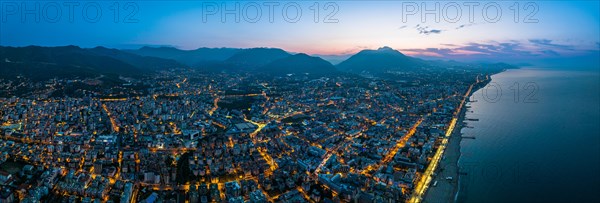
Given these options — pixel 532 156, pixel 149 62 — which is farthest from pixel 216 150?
pixel 149 62

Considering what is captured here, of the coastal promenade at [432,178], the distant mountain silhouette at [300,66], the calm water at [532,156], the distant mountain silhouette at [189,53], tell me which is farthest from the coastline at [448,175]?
the distant mountain silhouette at [189,53]

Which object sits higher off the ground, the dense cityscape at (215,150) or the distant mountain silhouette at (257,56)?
the distant mountain silhouette at (257,56)

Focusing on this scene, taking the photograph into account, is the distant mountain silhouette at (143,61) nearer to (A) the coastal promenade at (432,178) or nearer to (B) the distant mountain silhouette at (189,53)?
(B) the distant mountain silhouette at (189,53)

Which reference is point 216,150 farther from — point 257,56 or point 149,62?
point 257,56

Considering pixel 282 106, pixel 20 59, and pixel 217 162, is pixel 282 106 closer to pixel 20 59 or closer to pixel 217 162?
pixel 217 162

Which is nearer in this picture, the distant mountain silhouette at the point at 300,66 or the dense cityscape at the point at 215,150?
the dense cityscape at the point at 215,150

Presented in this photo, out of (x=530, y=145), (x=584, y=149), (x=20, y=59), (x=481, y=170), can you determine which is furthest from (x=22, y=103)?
(x=584, y=149)
